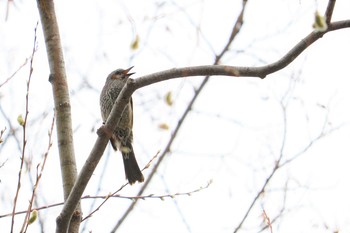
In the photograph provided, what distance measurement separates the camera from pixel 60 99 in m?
3.29

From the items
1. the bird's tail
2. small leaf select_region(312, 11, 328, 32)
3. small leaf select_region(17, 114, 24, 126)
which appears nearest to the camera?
small leaf select_region(312, 11, 328, 32)

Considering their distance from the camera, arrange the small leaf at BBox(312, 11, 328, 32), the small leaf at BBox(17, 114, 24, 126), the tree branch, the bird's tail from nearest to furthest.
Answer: the small leaf at BBox(312, 11, 328, 32) < the tree branch < the small leaf at BBox(17, 114, 24, 126) < the bird's tail

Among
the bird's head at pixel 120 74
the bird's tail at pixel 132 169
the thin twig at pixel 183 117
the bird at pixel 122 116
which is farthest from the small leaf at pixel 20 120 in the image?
the bird's head at pixel 120 74

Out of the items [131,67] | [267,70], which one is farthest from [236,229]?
[131,67]

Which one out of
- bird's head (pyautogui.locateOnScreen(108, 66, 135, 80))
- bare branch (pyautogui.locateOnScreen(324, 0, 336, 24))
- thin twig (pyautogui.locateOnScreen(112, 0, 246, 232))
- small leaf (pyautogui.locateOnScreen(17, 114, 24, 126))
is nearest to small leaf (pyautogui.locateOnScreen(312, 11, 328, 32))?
bare branch (pyautogui.locateOnScreen(324, 0, 336, 24))

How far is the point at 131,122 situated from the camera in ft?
20.9

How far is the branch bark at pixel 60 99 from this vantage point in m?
3.05

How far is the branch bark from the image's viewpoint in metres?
3.05

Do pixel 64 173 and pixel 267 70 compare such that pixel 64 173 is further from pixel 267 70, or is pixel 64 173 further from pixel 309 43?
pixel 309 43

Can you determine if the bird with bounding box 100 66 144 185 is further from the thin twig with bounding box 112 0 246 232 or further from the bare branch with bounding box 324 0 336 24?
the bare branch with bounding box 324 0 336 24

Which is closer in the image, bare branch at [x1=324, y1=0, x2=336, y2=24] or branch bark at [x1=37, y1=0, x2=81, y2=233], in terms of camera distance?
bare branch at [x1=324, y1=0, x2=336, y2=24]

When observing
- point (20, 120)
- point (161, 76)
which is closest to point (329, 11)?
point (161, 76)

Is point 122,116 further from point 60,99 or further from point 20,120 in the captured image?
point 20,120

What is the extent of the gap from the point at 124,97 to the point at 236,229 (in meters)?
2.13
